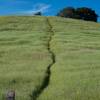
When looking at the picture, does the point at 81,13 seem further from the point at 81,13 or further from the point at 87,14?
the point at 87,14

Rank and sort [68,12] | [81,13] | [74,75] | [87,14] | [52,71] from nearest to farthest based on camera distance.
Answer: [74,75] → [52,71] → [87,14] → [81,13] → [68,12]

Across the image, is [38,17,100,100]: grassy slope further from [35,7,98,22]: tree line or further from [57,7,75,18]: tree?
[35,7,98,22]: tree line

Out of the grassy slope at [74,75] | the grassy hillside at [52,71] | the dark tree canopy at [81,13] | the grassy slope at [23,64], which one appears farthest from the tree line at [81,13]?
the grassy slope at [74,75]

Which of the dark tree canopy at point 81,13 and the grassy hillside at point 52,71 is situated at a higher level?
the grassy hillside at point 52,71

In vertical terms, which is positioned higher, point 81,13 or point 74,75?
point 74,75

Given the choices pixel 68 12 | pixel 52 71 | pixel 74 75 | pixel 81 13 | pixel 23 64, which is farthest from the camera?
pixel 68 12

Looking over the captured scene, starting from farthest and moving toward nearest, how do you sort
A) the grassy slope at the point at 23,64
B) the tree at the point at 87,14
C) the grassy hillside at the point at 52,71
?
1. the tree at the point at 87,14
2. the grassy slope at the point at 23,64
3. the grassy hillside at the point at 52,71

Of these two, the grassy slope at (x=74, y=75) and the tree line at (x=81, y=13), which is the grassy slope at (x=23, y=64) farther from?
the tree line at (x=81, y=13)

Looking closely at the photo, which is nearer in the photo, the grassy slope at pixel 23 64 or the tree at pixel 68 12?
the grassy slope at pixel 23 64

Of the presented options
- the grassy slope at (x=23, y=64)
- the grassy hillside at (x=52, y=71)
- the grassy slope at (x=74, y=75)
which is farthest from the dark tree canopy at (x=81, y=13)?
the grassy slope at (x=74, y=75)

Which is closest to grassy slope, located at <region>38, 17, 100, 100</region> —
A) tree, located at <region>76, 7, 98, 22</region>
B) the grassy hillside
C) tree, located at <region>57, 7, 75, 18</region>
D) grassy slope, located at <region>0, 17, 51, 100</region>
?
the grassy hillside

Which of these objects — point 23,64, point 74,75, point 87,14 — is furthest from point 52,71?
point 87,14

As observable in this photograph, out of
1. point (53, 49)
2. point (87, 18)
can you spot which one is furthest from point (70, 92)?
point (87, 18)

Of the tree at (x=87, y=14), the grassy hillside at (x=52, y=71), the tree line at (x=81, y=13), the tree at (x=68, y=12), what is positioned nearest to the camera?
the grassy hillside at (x=52, y=71)
